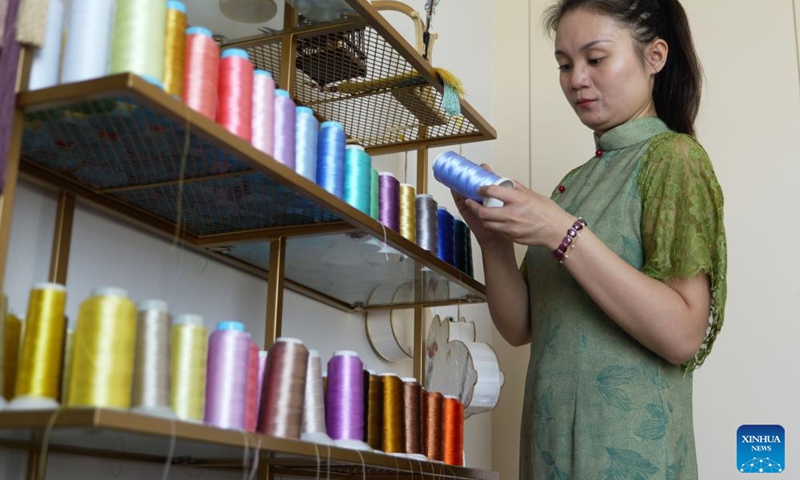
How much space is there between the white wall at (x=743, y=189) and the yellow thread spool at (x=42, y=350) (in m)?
1.72

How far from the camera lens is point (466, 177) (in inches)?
49.0

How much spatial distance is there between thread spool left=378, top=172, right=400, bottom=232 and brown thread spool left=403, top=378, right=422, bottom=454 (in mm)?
235

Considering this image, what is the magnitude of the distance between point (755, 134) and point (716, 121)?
102 mm

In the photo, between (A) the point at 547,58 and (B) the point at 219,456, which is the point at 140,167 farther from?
(A) the point at 547,58

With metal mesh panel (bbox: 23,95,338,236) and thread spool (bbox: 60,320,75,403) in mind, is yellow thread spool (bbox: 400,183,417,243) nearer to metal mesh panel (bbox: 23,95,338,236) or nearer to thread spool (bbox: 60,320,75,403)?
metal mesh panel (bbox: 23,95,338,236)

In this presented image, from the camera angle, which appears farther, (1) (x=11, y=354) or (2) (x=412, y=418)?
(2) (x=412, y=418)

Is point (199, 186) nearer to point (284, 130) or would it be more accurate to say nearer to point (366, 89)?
point (284, 130)

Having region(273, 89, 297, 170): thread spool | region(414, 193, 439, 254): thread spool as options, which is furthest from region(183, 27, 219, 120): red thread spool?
region(414, 193, 439, 254): thread spool

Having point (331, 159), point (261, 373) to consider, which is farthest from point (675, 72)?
point (261, 373)

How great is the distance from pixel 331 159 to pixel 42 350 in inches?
19.1

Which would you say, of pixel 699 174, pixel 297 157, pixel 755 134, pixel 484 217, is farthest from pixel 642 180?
pixel 755 134

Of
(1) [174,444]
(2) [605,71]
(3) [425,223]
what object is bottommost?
(1) [174,444]

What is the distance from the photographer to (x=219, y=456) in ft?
3.75

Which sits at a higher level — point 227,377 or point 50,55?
point 50,55
